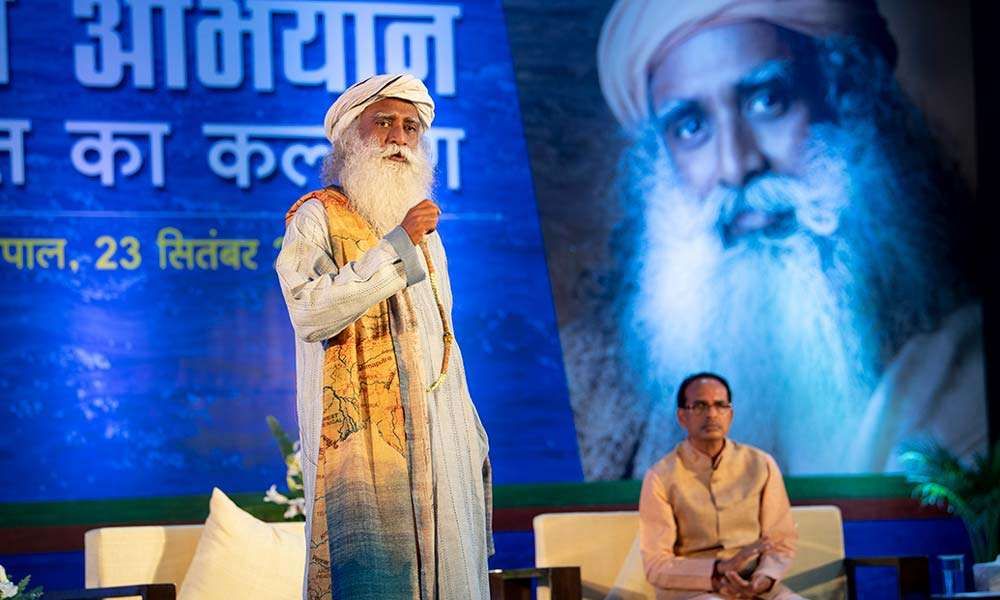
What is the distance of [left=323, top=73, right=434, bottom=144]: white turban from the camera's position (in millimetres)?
2979

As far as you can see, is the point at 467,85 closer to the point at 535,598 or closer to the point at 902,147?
the point at 902,147

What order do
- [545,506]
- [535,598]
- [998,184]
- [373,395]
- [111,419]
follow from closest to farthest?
[373,395]
[535,598]
[111,419]
[545,506]
[998,184]

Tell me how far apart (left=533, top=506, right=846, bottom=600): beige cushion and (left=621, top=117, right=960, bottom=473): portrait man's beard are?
0.94 m

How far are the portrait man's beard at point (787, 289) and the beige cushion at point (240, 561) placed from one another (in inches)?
73.7

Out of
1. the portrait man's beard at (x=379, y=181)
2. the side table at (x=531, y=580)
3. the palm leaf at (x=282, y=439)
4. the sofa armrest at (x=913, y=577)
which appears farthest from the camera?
the palm leaf at (x=282, y=439)

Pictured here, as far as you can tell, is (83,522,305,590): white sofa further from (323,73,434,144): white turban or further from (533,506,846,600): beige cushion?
(323,73,434,144): white turban

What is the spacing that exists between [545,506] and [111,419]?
1.69 m

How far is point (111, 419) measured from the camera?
530 centimetres

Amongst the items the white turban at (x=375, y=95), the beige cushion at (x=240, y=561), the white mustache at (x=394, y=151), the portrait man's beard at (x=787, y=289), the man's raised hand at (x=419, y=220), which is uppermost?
the portrait man's beard at (x=787, y=289)

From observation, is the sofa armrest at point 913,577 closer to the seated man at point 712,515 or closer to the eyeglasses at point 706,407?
the seated man at point 712,515

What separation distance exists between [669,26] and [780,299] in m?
1.23

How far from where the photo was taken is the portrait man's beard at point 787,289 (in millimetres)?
5836

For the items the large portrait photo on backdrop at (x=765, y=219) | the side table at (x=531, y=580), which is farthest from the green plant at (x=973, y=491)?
the side table at (x=531, y=580)

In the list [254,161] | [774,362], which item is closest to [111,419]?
[254,161]
